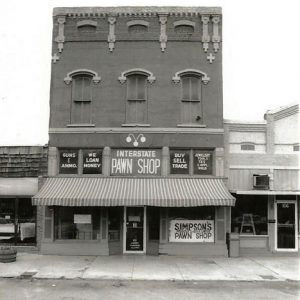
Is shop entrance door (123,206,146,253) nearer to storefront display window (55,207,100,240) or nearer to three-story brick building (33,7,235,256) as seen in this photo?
three-story brick building (33,7,235,256)

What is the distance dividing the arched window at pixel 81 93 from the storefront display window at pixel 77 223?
372 cm

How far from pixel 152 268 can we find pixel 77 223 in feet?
14.7

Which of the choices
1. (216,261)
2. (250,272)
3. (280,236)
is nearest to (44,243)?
(216,261)

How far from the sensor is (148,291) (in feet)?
41.3

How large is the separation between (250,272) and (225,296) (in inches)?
140

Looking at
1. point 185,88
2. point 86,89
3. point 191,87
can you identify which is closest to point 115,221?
point 86,89

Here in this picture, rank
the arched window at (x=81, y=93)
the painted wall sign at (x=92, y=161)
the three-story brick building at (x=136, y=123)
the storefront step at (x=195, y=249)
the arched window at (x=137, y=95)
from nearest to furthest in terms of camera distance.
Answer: the storefront step at (x=195, y=249) < the three-story brick building at (x=136, y=123) < the painted wall sign at (x=92, y=161) < the arched window at (x=137, y=95) < the arched window at (x=81, y=93)

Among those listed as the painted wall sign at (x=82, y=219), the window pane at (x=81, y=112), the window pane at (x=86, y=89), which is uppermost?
the window pane at (x=86, y=89)

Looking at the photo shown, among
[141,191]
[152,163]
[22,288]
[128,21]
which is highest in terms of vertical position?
[128,21]

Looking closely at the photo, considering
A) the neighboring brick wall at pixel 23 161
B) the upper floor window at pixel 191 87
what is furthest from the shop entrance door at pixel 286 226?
the neighboring brick wall at pixel 23 161

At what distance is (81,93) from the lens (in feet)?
63.6

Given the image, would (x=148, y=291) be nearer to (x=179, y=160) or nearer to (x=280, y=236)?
(x=179, y=160)

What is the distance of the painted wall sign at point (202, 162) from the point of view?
19000 millimetres

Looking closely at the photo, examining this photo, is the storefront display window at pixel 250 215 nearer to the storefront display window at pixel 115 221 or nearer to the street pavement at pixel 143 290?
the storefront display window at pixel 115 221
